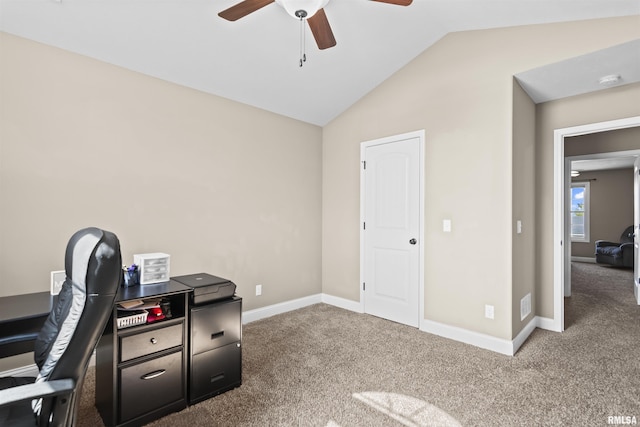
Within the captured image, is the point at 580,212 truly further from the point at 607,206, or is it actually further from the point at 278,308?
the point at 278,308

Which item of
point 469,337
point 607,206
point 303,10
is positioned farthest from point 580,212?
point 303,10

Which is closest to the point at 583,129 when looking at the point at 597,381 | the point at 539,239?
the point at 539,239

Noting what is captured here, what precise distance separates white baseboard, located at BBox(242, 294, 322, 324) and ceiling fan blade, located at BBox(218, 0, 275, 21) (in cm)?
283

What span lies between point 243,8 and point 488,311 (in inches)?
120

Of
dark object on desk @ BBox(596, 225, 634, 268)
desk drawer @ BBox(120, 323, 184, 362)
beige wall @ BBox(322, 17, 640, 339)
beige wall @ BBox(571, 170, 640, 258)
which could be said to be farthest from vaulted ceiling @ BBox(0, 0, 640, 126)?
beige wall @ BBox(571, 170, 640, 258)

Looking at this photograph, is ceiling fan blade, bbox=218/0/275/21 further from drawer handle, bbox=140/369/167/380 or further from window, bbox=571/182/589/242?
window, bbox=571/182/589/242

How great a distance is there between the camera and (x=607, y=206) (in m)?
8.24

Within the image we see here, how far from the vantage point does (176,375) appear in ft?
6.88

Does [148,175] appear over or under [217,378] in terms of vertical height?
over

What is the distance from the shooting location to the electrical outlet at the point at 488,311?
3027 mm

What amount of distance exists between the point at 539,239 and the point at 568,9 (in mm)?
2188

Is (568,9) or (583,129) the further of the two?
(583,129)

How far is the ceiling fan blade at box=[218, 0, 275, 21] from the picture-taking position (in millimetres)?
1838

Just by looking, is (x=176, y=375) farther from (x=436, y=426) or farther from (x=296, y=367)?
(x=436, y=426)
